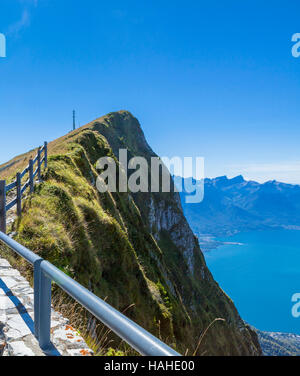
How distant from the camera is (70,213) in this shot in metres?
10.8

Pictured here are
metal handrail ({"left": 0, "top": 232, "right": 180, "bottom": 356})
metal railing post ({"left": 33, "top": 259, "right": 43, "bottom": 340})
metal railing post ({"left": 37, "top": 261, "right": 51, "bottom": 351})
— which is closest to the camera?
metal handrail ({"left": 0, "top": 232, "right": 180, "bottom": 356})

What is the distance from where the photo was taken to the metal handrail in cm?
169

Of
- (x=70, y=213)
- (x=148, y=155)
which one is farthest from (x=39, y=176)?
(x=148, y=155)

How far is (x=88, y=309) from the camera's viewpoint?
7.37 ft

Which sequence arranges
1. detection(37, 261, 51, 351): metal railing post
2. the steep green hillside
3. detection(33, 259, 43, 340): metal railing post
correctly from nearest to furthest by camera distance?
1. detection(37, 261, 51, 351): metal railing post
2. detection(33, 259, 43, 340): metal railing post
3. the steep green hillside

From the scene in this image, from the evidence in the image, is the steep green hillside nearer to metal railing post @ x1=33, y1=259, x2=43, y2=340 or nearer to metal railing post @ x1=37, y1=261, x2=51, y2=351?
metal railing post @ x1=37, y1=261, x2=51, y2=351

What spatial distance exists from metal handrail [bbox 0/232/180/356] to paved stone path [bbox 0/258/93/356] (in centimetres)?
15

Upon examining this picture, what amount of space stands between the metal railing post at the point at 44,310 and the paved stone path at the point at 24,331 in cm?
12

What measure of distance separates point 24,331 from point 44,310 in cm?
77

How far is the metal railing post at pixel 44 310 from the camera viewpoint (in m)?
2.96

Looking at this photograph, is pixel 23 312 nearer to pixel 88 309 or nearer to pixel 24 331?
pixel 24 331

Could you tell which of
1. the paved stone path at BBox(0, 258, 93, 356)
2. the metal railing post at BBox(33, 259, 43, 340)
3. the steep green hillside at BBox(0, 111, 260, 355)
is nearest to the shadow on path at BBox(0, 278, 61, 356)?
the paved stone path at BBox(0, 258, 93, 356)
